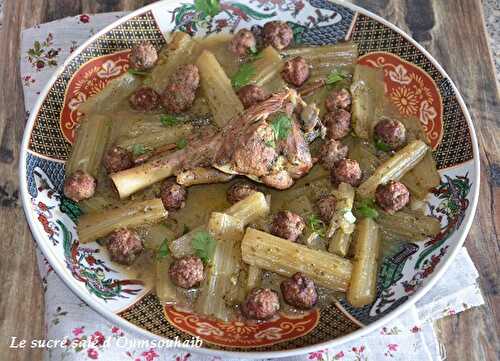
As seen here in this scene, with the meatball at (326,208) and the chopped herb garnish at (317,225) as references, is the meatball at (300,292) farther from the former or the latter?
the meatball at (326,208)

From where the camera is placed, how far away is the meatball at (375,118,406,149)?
443 cm

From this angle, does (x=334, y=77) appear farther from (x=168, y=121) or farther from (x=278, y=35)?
(x=168, y=121)

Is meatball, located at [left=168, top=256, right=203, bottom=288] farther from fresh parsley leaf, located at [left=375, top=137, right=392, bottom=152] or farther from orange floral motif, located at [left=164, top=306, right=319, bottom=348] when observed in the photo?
fresh parsley leaf, located at [left=375, top=137, right=392, bottom=152]

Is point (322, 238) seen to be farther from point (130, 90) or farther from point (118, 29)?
point (118, 29)

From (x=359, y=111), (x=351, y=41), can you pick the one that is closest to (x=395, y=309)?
(x=359, y=111)

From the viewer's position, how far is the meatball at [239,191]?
4.26 meters

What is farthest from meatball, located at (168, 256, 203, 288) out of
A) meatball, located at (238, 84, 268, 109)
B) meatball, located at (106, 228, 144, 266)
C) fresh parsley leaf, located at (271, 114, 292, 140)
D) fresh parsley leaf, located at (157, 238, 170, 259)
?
meatball, located at (238, 84, 268, 109)

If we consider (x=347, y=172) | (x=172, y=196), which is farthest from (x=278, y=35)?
(x=172, y=196)

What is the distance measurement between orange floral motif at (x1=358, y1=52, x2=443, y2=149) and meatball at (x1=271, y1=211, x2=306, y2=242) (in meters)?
1.20

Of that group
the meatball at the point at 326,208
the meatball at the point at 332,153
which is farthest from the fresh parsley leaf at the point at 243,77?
the meatball at the point at 326,208

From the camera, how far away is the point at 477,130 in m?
5.02

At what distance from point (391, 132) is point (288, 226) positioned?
3.41ft

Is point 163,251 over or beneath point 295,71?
beneath

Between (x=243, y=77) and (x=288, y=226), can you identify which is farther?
(x=243, y=77)
